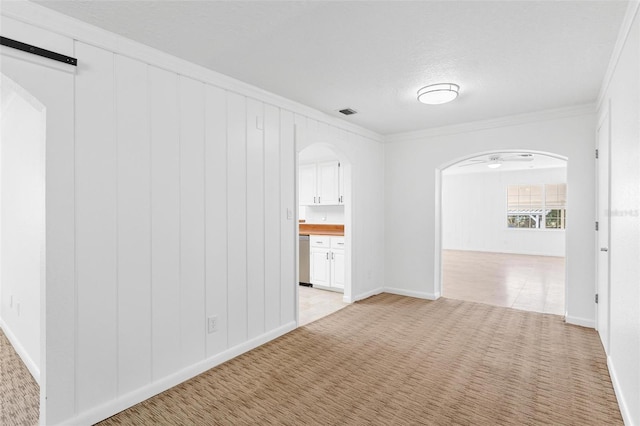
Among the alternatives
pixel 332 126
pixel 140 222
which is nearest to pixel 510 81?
pixel 332 126

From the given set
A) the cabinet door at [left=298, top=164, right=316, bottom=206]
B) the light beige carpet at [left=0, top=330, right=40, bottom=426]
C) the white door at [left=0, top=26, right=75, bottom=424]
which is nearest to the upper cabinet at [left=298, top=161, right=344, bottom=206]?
the cabinet door at [left=298, top=164, right=316, bottom=206]

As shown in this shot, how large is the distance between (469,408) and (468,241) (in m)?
9.55

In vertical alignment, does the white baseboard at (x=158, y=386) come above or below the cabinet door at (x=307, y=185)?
below

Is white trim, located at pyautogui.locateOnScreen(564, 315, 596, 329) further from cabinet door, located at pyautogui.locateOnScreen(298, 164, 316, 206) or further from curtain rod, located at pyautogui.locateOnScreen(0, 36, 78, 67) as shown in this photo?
curtain rod, located at pyautogui.locateOnScreen(0, 36, 78, 67)

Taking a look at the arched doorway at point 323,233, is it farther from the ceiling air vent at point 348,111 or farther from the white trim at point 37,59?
the white trim at point 37,59

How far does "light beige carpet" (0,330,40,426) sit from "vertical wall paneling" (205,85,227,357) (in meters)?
1.19

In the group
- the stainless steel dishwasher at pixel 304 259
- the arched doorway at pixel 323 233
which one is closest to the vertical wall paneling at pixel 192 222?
the arched doorway at pixel 323 233

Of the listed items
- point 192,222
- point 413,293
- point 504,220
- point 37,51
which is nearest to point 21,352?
point 192,222

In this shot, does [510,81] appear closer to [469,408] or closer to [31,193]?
[469,408]

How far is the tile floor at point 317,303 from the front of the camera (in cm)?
432

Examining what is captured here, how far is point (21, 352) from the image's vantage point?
9.96 feet

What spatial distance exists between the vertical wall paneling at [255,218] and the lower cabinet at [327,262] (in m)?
2.15

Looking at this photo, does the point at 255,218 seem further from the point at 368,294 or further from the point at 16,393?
the point at 368,294

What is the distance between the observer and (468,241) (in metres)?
11.0
